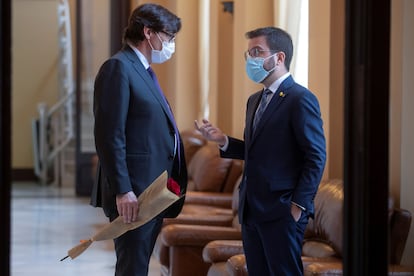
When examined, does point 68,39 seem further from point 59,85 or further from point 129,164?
point 129,164

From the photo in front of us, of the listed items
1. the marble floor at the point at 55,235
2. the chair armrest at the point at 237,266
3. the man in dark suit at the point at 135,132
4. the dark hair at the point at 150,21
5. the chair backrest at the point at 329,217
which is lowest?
the marble floor at the point at 55,235

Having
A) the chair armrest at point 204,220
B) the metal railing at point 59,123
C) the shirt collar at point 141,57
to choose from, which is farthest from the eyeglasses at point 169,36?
the metal railing at point 59,123

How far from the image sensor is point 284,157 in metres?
3.05

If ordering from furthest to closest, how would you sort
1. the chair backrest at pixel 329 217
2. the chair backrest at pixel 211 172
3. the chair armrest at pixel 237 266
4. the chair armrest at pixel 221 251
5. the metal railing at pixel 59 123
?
the metal railing at pixel 59 123
the chair backrest at pixel 211 172
the chair armrest at pixel 221 251
the chair backrest at pixel 329 217
the chair armrest at pixel 237 266

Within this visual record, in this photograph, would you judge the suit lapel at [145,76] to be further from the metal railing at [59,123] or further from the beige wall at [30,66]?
the beige wall at [30,66]

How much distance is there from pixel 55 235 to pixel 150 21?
4.86 metres

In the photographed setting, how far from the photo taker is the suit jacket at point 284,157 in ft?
9.79

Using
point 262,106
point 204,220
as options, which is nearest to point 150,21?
point 262,106

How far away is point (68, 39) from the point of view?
516 inches

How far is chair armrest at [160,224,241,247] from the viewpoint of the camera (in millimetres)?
4555

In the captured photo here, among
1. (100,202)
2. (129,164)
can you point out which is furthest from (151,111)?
(100,202)

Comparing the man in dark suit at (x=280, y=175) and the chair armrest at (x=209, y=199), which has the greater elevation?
the man in dark suit at (x=280, y=175)

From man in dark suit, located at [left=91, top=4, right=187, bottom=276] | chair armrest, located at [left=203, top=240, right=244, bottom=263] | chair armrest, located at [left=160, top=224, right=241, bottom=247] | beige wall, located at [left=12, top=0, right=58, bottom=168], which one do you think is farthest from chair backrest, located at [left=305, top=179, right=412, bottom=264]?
beige wall, located at [left=12, top=0, right=58, bottom=168]

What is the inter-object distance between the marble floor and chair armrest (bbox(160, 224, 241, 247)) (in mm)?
972
